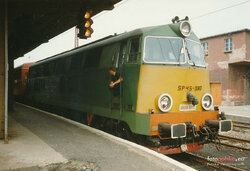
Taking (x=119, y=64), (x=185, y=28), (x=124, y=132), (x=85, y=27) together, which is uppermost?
(x=85, y=27)

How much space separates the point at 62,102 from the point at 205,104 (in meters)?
7.06

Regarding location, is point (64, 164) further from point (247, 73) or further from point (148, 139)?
point (247, 73)

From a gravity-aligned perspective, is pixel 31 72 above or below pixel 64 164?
above

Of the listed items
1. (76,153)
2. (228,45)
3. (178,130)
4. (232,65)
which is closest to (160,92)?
(178,130)

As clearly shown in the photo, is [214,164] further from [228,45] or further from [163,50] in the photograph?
[228,45]

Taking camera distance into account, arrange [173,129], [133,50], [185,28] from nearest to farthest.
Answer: [173,129] → [133,50] → [185,28]

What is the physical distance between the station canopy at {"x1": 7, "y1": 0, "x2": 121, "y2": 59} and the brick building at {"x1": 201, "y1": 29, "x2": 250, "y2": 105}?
62.4 feet

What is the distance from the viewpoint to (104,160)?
5477 mm

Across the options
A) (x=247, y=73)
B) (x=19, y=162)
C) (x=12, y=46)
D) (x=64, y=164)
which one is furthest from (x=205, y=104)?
(x=247, y=73)

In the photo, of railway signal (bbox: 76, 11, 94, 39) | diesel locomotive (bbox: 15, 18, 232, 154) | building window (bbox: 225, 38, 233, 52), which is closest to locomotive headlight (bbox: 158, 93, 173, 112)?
diesel locomotive (bbox: 15, 18, 232, 154)

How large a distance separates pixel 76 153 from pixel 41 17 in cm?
564

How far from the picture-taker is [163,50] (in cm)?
689

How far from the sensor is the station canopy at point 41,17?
7.72 meters

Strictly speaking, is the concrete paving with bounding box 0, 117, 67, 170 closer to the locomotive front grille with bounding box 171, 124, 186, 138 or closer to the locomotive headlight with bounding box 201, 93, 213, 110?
the locomotive front grille with bounding box 171, 124, 186, 138
